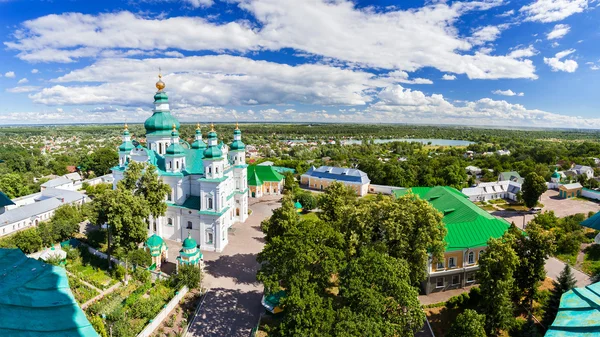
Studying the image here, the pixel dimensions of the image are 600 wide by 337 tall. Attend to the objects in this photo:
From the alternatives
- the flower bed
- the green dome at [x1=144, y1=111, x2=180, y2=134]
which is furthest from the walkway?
the green dome at [x1=144, y1=111, x2=180, y2=134]

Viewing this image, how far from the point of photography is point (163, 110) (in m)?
28.1

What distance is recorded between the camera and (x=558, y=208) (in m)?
37.5

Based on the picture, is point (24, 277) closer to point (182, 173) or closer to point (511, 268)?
point (511, 268)

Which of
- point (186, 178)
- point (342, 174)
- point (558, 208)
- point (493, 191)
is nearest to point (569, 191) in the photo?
point (558, 208)

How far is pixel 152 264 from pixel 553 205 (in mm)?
44069

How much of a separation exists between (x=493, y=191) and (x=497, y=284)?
32.6 m

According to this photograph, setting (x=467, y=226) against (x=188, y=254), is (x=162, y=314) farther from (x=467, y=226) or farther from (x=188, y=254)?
(x=467, y=226)

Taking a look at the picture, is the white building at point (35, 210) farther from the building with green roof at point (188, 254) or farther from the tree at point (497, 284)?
the tree at point (497, 284)

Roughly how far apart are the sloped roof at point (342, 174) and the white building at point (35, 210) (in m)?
30.1

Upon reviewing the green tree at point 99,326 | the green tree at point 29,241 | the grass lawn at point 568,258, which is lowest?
the grass lawn at point 568,258

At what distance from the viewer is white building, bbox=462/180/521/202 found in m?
41.0

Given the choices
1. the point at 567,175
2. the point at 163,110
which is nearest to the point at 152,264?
the point at 163,110

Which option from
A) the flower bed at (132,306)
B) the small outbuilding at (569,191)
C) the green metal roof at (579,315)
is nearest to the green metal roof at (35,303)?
the flower bed at (132,306)

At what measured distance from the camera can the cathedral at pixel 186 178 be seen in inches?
929
